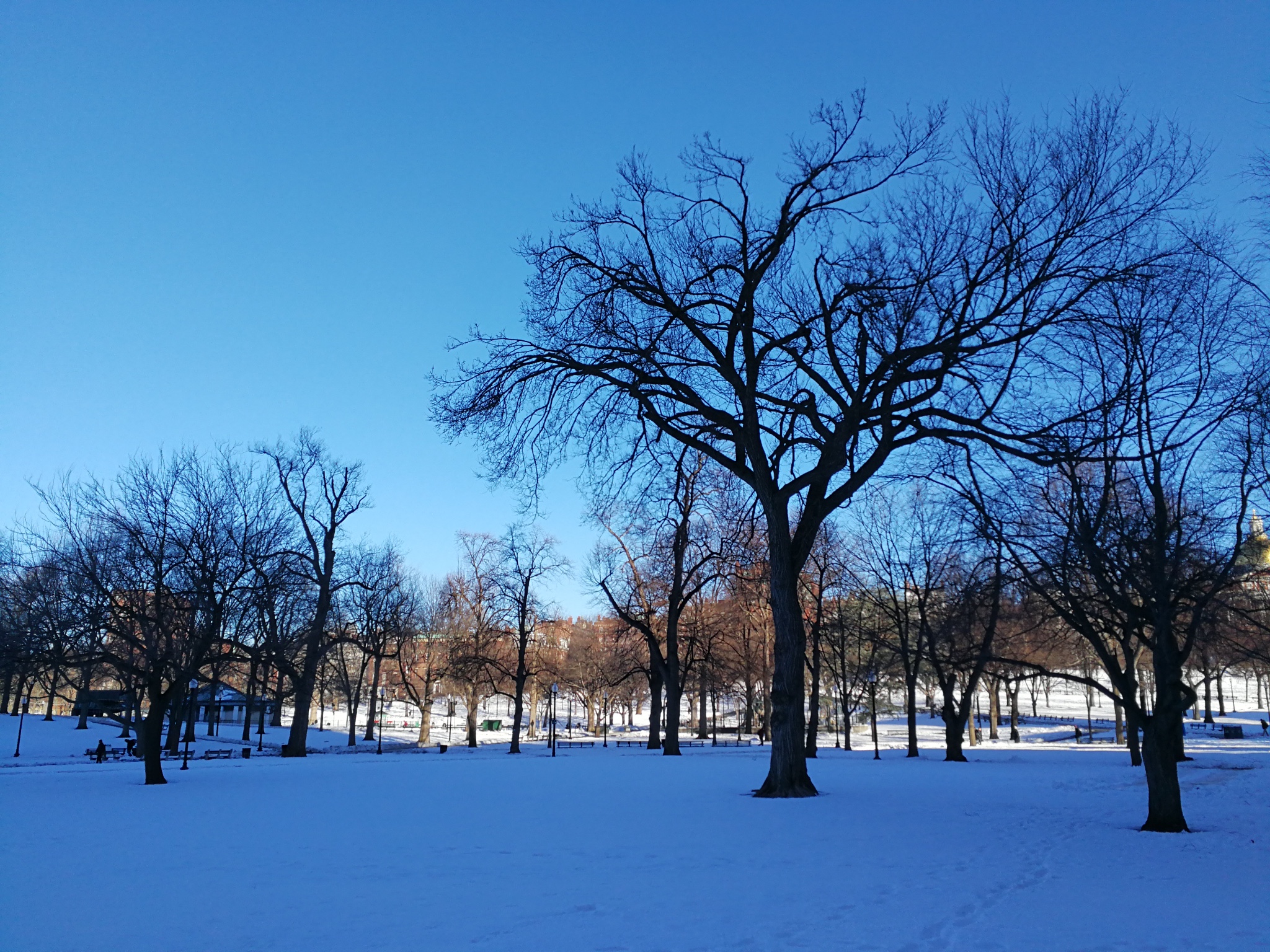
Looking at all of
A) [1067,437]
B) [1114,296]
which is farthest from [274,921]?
[1114,296]

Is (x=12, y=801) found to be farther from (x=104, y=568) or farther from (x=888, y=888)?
(x=888, y=888)

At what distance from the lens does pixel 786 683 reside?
18547 millimetres

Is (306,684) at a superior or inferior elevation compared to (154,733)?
superior

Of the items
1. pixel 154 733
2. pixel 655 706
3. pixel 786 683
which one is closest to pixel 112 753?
pixel 154 733

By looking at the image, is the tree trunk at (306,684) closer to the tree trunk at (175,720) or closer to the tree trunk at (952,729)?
the tree trunk at (175,720)

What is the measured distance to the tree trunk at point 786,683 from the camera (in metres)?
18.1

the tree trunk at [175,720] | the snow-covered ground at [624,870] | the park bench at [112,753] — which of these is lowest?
the park bench at [112,753]

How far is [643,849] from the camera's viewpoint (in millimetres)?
10688

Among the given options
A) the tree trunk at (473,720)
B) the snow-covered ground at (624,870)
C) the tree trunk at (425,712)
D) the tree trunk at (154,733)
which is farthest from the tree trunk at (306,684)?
the tree trunk at (425,712)

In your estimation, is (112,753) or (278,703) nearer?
(112,753)

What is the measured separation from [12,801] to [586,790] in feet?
37.5

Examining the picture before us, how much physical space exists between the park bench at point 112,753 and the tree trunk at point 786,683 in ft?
109

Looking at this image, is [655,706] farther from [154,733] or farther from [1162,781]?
Answer: [1162,781]

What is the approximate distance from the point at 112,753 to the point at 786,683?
37.8 metres
